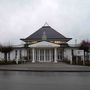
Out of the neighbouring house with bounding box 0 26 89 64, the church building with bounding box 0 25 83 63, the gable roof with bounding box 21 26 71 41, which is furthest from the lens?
the gable roof with bounding box 21 26 71 41

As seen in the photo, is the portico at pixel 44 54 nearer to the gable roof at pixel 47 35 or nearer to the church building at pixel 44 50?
the church building at pixel 44 50

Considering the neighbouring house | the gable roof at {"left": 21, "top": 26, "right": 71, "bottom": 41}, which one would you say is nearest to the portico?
the neighbouring house

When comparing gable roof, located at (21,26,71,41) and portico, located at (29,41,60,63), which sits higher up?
gable roof, located at (21,26,71,41)

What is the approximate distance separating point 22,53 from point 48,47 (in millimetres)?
6845

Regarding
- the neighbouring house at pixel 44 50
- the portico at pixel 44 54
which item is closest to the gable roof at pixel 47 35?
the neighbouring house at pixel 44 50

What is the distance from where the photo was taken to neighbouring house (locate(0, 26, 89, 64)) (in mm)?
48719

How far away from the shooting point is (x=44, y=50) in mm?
50594

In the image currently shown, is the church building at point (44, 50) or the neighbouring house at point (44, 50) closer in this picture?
the neighbouring house at point (44, 50)

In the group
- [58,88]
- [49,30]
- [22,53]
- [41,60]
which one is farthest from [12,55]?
[58,88]

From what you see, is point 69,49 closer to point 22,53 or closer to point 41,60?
point 41,60

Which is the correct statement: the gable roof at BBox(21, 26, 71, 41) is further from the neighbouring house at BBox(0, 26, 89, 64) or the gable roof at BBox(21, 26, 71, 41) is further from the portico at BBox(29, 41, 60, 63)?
the portico at BBox(29, 41, 60, 63)

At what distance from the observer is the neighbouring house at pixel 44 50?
160ft

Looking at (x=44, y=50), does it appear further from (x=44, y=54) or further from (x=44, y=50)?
(x=44, y=54)

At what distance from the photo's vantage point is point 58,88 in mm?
12414
